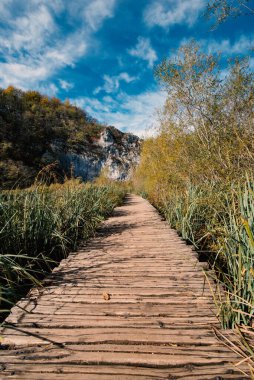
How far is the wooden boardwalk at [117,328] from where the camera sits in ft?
3.92

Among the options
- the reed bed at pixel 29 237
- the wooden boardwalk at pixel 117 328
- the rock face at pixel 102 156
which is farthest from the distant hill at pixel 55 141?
the wooden boardwalk at pixel 117 328

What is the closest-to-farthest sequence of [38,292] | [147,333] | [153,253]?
[147,333]
[38,292]
[153,253]

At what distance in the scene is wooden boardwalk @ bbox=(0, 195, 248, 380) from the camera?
1193 millimetres

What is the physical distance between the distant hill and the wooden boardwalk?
1597cm

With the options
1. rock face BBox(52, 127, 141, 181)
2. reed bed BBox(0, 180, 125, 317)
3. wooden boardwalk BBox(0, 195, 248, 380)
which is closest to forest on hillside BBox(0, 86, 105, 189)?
rock face BBox(52, 127, 141, 181)

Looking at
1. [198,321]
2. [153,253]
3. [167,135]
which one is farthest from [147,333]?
[167,135]

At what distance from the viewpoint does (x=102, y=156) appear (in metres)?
42.2

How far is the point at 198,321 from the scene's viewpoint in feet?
5.23

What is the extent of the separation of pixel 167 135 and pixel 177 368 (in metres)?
8.44

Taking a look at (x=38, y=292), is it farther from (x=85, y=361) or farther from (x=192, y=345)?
(x=192, y=345)

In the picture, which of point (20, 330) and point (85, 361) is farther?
point (20, 330)

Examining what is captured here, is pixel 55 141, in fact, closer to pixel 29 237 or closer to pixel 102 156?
pixel 102 156

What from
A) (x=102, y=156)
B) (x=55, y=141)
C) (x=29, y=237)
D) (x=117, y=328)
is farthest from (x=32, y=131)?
(x=117, y=328)

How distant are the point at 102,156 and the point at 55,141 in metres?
9.72
